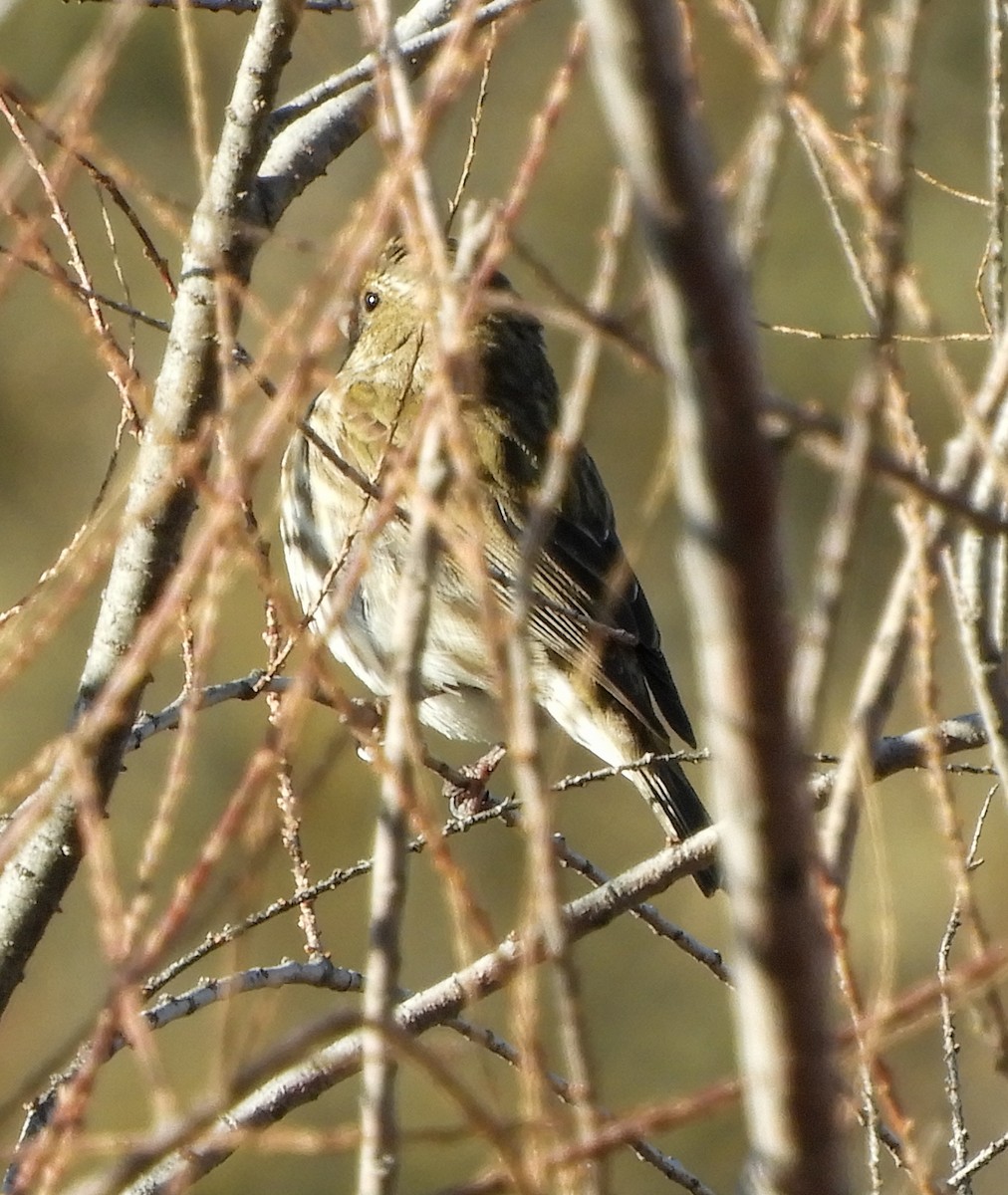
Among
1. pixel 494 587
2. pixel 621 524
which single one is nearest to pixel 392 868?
pixel 494 587

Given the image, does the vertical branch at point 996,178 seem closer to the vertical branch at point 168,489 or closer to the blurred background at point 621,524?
the vertical branch at point 168,489

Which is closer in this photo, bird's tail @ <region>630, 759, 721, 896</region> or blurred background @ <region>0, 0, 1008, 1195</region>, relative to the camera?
bird's tail @ <region>630, 759, 721, 896</region>

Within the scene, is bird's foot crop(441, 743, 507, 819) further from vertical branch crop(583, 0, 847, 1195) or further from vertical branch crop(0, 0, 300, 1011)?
vertical branch crop(583, 0, 847, 1195)

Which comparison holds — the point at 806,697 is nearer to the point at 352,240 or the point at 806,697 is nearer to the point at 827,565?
the point at 827,565

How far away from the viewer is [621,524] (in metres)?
12.2

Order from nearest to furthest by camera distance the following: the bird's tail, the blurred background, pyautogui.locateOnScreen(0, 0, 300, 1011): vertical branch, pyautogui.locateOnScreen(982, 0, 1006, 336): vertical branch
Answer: pyautogui.locateOnScreen(982, 0, 1006, 336): vertical branch
pyautogui.locateOnScreen(0, 0, 300, 1011): vertical branch
the bird's tail
the blurred background

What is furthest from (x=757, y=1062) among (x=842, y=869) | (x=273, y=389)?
(x=273, y=389)

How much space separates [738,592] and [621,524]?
11029 mm

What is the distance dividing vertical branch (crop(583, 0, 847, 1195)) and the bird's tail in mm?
3485

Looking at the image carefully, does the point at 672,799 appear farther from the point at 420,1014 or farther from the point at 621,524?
the point at 621,524


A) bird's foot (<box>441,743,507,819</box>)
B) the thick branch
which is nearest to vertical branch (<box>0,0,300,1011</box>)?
the thick branch

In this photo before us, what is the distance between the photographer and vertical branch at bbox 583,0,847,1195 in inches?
46.9

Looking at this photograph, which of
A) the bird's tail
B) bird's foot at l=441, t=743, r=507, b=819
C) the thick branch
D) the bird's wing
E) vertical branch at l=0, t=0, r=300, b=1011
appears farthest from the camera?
bird's foot at l=441, t=743, r=507, b=819

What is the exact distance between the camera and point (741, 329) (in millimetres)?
1209
